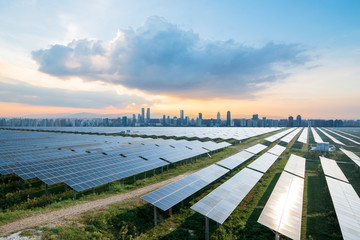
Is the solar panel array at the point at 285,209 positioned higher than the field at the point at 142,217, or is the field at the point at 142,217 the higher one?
the solar panel array at the point at 285,209

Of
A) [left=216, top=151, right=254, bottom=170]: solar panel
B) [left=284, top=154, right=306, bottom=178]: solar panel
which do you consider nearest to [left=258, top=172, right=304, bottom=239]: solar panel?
[left=284, top=154, right=306, bottom=178]: solar panel

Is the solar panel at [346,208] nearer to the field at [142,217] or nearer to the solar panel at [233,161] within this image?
the field at [142,217]

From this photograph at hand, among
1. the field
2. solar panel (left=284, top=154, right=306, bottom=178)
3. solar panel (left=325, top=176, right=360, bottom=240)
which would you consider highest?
solar panel (left=284, top=154, right=306, bottom=178)

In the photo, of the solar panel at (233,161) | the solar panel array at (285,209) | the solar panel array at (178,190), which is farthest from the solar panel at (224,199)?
the solar panel at (233,161)

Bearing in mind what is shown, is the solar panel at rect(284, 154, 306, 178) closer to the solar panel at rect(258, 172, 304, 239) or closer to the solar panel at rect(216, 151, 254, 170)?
the solar panel at rect(258, 172, 304, 239)

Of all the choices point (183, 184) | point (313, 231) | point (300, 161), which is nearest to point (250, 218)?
point (313, 231)

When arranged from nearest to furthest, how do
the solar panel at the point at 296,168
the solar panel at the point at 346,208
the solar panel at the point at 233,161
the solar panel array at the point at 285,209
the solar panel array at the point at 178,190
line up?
the solar panel at the point at 346,208 < the solar panel array at the point at 285,209 < the solar panel array at the point at 178,190 < the solar panel at the point at 296,168 < the solar panel at the point at 233,161

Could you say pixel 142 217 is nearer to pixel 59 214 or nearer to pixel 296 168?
pixel 59 214
